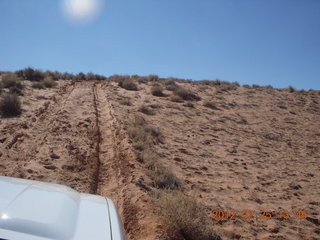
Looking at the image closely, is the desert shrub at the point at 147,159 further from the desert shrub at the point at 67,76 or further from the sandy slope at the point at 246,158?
the desert shrub at the point at 67,76

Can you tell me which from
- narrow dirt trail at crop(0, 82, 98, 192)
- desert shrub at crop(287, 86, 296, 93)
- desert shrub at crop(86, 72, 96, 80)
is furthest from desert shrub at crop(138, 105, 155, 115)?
desert shrub at crop(287, 86, 296, 93)

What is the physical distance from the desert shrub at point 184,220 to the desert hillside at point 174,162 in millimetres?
15

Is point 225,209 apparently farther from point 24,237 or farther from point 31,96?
point 31,96

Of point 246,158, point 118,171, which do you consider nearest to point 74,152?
point 118,171

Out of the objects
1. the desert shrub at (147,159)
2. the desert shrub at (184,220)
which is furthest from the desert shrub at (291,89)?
the desert shrub at (184,220)

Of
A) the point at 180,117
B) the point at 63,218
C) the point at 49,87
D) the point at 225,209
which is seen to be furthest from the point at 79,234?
the point at 49,87

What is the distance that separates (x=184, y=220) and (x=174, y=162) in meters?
3.19

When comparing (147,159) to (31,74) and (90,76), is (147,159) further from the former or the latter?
(90,76)

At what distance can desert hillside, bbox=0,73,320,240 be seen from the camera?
14.5ft

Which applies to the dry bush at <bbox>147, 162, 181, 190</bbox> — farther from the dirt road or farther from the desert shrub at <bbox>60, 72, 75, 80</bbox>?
the desert shrub at <bbox>60, 72, 75, 80</bbox>
